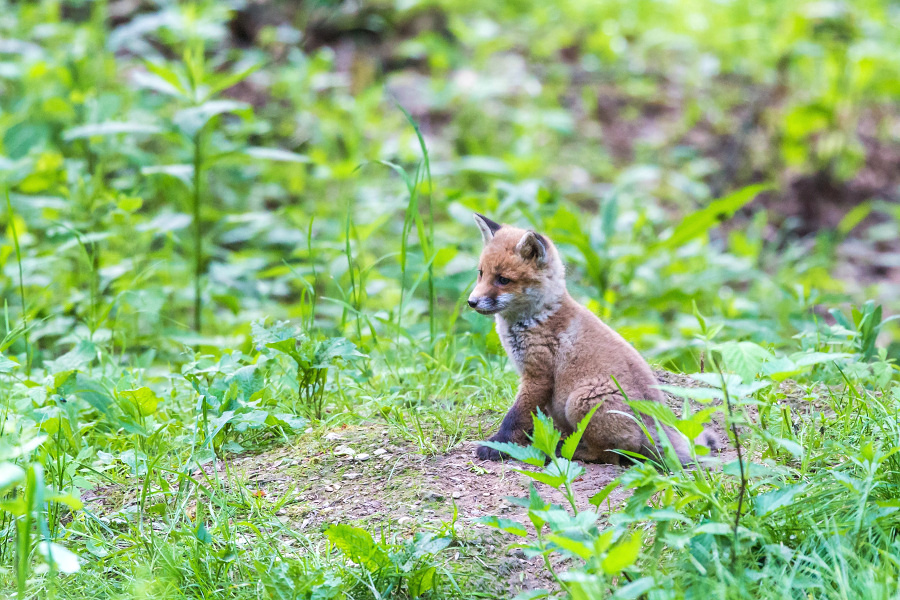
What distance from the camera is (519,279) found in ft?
12.6

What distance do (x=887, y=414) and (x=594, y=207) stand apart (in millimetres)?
5405

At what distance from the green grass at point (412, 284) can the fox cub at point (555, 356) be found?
26 centimetres

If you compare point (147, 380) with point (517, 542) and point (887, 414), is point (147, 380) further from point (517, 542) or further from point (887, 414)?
point (887, 414)

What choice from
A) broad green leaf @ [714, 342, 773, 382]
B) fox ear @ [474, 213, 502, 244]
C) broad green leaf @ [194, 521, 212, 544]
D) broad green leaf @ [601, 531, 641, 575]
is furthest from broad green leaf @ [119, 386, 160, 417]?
broad green leaf @ [714, 342, 773, 382]

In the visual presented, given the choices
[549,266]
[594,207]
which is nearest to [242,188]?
[594,207]

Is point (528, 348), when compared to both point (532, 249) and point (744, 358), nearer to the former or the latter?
point (532, 249)

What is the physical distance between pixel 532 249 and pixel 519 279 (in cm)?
16

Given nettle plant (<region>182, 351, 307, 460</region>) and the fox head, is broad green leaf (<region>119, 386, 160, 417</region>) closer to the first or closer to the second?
nettle plant (<region>182, 351, 307, 460</region>)

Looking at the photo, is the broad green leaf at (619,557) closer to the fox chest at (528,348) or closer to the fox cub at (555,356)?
the fox cub at (555,356)

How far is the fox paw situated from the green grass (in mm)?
61

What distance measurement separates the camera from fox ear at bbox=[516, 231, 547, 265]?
150 inches

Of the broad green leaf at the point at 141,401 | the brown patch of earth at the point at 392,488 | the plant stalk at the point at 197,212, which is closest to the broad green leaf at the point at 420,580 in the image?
the brown patch of earth at the point at 392,488

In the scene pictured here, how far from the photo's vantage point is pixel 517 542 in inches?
114

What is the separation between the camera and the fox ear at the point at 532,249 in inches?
150
